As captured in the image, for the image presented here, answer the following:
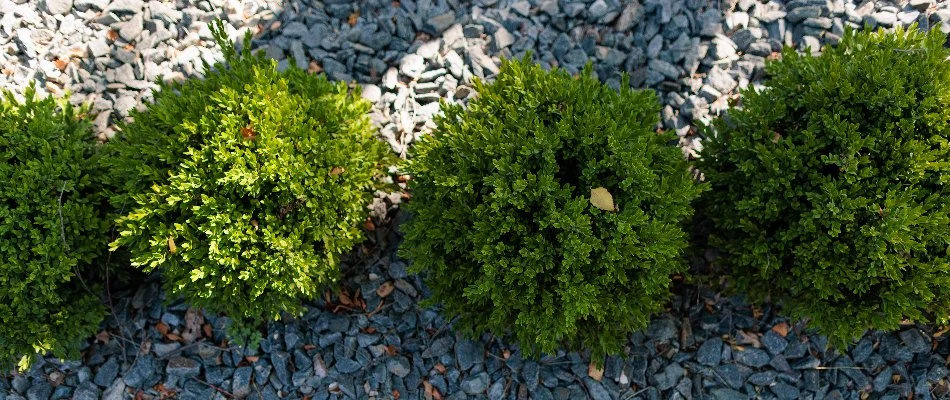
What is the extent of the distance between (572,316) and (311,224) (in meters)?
1.20

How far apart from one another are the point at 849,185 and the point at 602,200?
1035 mm

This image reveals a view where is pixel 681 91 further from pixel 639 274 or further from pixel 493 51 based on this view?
pixel 639 274

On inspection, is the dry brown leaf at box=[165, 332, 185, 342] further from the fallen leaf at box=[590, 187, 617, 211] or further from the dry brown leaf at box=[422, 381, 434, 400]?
the fallen leaf at box=[590, 187, 617, 211]

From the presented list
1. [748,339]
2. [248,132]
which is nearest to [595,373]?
[748,339]

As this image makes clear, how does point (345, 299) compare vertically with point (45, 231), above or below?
below

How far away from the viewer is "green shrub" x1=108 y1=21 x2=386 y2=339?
2887mm

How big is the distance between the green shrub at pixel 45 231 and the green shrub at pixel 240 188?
8.2 inches

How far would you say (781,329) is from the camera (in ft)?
11.0

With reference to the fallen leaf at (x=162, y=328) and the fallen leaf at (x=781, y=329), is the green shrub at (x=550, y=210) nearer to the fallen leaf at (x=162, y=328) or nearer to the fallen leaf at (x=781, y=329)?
the fallen leaf at (x=781, y=329)

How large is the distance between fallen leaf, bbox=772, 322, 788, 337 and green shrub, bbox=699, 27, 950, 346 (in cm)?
25

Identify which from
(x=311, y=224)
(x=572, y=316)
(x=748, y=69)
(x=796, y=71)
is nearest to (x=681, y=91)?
(x=748, y=69)

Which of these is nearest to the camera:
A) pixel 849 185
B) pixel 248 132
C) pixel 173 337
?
pixel 849 185

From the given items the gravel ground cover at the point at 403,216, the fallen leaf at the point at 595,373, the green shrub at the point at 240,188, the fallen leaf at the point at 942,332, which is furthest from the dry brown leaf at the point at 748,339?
the green shrub at the point at 240,188

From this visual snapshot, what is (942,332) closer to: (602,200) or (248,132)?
(602,200)
